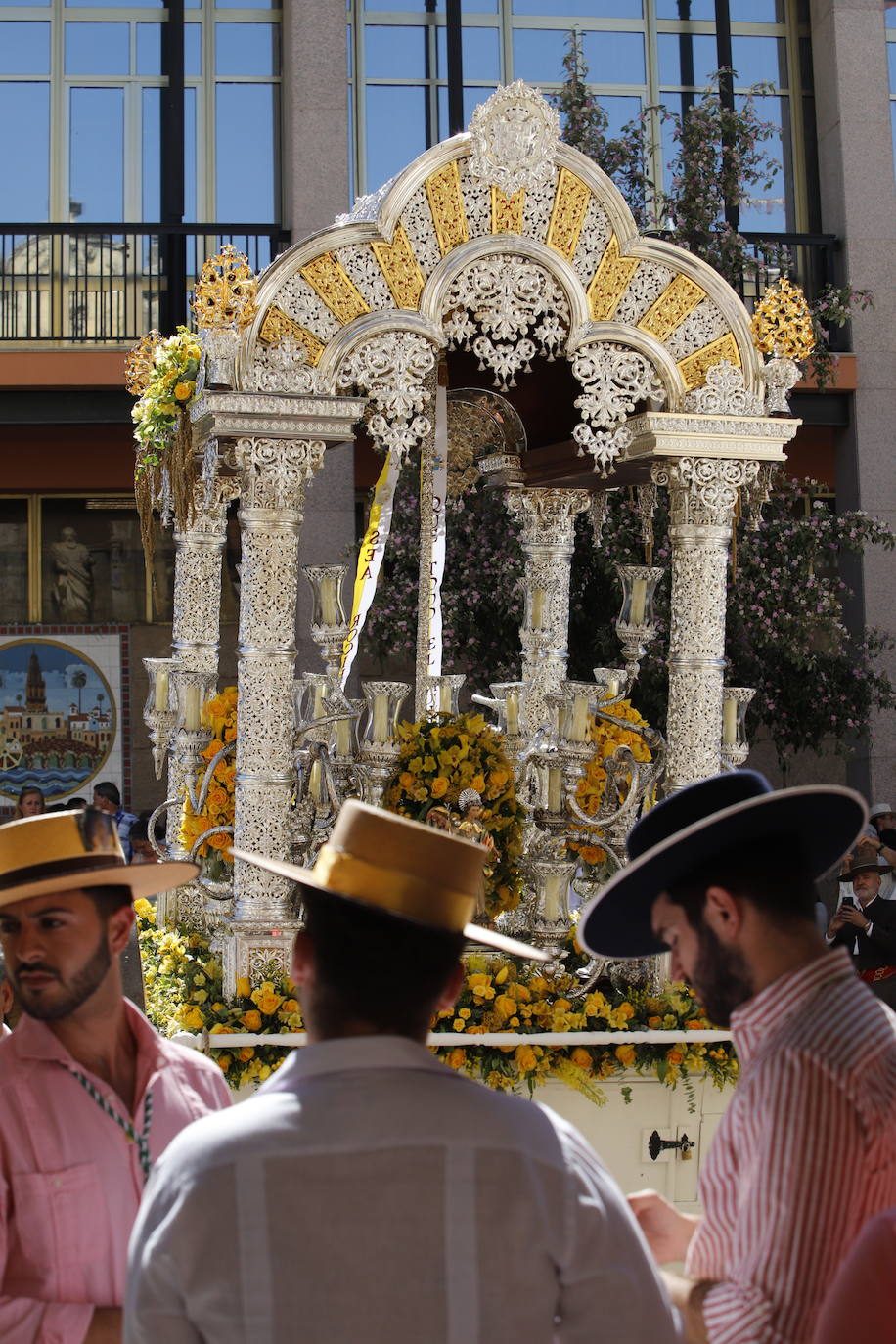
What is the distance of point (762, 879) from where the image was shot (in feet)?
7.97

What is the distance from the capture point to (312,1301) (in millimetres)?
1879

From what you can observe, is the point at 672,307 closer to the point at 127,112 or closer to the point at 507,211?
the point at 507,211

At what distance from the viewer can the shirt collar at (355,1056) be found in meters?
1.99

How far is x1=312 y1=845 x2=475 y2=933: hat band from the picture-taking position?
2.14 m

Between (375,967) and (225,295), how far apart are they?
4472 millimetres

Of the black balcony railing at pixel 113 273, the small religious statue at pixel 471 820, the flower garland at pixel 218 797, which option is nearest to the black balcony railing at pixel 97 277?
the black balcony railing at pixel 113 273

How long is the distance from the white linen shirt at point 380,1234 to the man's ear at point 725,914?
0.55 m

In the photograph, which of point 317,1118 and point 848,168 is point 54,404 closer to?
point 848,168

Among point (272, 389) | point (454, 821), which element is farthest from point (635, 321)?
point (454, 821)

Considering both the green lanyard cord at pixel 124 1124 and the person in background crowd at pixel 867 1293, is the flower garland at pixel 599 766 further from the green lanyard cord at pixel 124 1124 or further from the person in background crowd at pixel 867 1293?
the person in background crowd at pixel 867 1293

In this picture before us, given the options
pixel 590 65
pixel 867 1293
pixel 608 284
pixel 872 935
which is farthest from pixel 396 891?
pixel 590 65

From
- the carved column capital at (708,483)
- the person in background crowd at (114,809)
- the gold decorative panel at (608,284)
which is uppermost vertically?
the gold decorative panel at (608,284)

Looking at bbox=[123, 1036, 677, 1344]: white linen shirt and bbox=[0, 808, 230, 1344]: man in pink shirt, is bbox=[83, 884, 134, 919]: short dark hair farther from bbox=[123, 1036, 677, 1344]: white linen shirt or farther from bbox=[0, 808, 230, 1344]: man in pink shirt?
bbox=[123, 1036, 677, 1344]: white linen shirt

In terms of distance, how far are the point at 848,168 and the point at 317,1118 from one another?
13.3 m
